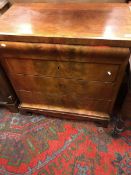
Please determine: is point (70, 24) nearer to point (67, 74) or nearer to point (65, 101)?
point (67, 74)

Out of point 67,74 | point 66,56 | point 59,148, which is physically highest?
point 66,56

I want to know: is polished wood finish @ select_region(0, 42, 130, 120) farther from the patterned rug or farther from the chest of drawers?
the patterned rug

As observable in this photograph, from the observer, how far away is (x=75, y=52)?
78 cm

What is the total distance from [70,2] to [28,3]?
30 cm

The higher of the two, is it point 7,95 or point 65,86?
point 65,86

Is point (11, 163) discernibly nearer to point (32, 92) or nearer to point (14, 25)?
point (32, 92)

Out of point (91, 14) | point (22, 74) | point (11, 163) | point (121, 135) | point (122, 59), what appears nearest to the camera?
point (122, 59)

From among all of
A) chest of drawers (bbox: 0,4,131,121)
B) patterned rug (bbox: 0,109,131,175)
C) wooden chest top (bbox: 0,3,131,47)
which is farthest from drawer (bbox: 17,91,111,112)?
wooden chest top (bbox: 0,3,131,47)

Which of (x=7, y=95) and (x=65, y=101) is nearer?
(x=65, y=101)

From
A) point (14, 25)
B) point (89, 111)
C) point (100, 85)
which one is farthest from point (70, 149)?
point (14, 25)

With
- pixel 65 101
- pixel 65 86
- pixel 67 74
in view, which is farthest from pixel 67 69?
pixel 65 101

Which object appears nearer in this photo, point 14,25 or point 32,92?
point 14,25

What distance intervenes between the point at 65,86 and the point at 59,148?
512 mm

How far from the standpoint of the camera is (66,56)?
0.81 meters
